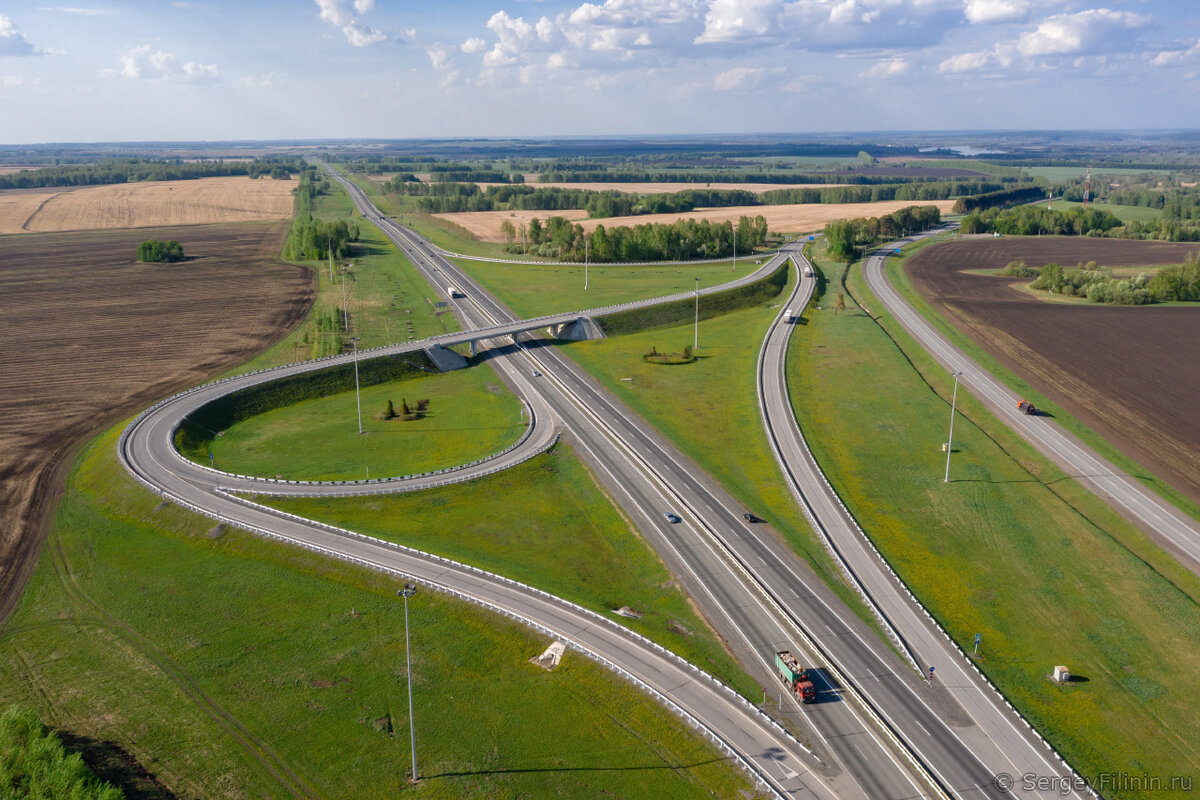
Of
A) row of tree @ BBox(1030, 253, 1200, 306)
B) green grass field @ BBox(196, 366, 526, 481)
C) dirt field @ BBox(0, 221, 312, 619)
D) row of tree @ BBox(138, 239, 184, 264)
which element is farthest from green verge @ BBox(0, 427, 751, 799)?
row of tree @ BBox(138, 239, 184, 264)

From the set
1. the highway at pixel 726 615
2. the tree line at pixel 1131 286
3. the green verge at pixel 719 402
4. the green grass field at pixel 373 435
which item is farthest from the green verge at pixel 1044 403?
the green grass field at pixel 373 435

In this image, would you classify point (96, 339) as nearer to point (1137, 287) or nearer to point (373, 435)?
point (373, 435)

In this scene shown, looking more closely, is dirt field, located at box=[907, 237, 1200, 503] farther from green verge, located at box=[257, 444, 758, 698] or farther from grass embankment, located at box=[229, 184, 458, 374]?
grass embankment, located at box=[229, 184, 458, 374]

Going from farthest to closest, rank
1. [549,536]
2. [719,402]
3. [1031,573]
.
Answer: [719,402] → [549,536] → [1031,573]

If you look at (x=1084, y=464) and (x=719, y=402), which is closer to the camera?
(x=1084, y=464)

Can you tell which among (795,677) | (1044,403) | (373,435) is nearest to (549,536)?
(795,677)

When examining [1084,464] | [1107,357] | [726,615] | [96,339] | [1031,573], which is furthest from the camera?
[96,339]

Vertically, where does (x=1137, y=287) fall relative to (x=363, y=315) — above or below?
above
